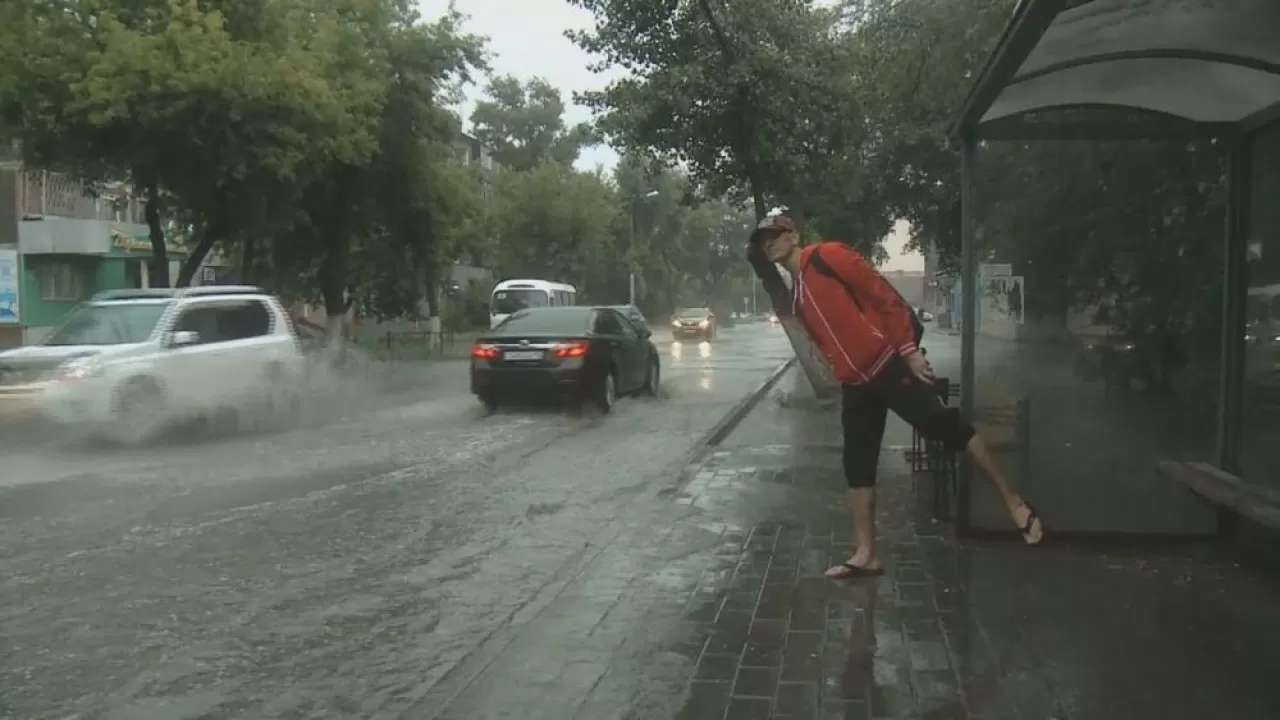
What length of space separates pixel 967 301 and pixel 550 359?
30.9 feet

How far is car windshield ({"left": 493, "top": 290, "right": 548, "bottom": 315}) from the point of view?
3956 cm

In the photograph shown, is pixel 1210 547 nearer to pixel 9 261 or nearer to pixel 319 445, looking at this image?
pixel 319 445

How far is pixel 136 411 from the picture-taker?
1295 cm

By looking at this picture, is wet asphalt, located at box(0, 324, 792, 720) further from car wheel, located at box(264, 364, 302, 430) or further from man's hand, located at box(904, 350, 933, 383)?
man's hand, located at box(904, 350, 933, 383)

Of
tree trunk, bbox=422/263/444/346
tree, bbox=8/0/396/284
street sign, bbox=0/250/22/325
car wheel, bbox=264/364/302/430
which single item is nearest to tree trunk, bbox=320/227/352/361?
tree trunk, bbox=422/263/444/346

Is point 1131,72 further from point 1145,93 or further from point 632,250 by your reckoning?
point 632,250

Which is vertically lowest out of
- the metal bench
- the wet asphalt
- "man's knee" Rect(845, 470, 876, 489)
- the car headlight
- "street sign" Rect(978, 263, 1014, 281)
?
the wet asphalt

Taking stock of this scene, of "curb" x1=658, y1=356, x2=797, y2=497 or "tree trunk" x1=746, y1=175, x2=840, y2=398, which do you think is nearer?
"tree trunk" x1=746, y1=175, x2=840, y2=398

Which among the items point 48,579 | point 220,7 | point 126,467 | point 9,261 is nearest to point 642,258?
point 9,261

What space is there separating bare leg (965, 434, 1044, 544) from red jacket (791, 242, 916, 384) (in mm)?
709

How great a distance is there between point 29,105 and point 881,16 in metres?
14.1

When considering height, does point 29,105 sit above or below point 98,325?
above

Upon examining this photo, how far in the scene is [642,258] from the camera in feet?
225

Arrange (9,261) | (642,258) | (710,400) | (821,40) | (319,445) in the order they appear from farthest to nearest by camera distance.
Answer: (642,258) → (9,261) → (710,400) → (821,40) → (319,445)
